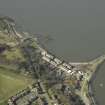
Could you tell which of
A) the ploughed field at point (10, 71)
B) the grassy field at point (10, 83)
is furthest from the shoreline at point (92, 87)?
the grassy field at point (10, 83)

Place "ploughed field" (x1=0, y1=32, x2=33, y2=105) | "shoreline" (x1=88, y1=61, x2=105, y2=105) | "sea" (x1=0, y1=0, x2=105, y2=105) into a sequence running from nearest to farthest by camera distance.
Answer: "ploughed field" (x1=0, y1=32, x2=33, y2=105)
"shoreline" (x1=88, y1=61, x2=105, y2=105)
"sea" (x1=0, y1=0, x2=105, y2=105)

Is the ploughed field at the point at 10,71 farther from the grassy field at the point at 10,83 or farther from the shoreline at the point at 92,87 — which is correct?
the shoreline at the point at 92,87

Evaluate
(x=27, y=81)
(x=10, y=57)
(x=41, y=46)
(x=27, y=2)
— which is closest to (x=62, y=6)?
(x=27, y=2)

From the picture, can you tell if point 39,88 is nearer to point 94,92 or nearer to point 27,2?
point 94,92

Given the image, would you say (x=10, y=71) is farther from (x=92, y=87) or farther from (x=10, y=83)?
(x=92, y=87)

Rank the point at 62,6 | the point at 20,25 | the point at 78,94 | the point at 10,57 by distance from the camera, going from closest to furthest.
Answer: the point at 78,94 → the point at 10,57 → the point at 20,25 → the point at 62,6

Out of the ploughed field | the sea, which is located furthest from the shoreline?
the ploughed field

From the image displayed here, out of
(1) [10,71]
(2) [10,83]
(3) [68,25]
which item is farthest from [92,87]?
(3) [68,25]

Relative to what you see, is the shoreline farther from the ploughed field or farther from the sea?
the ploughed field
